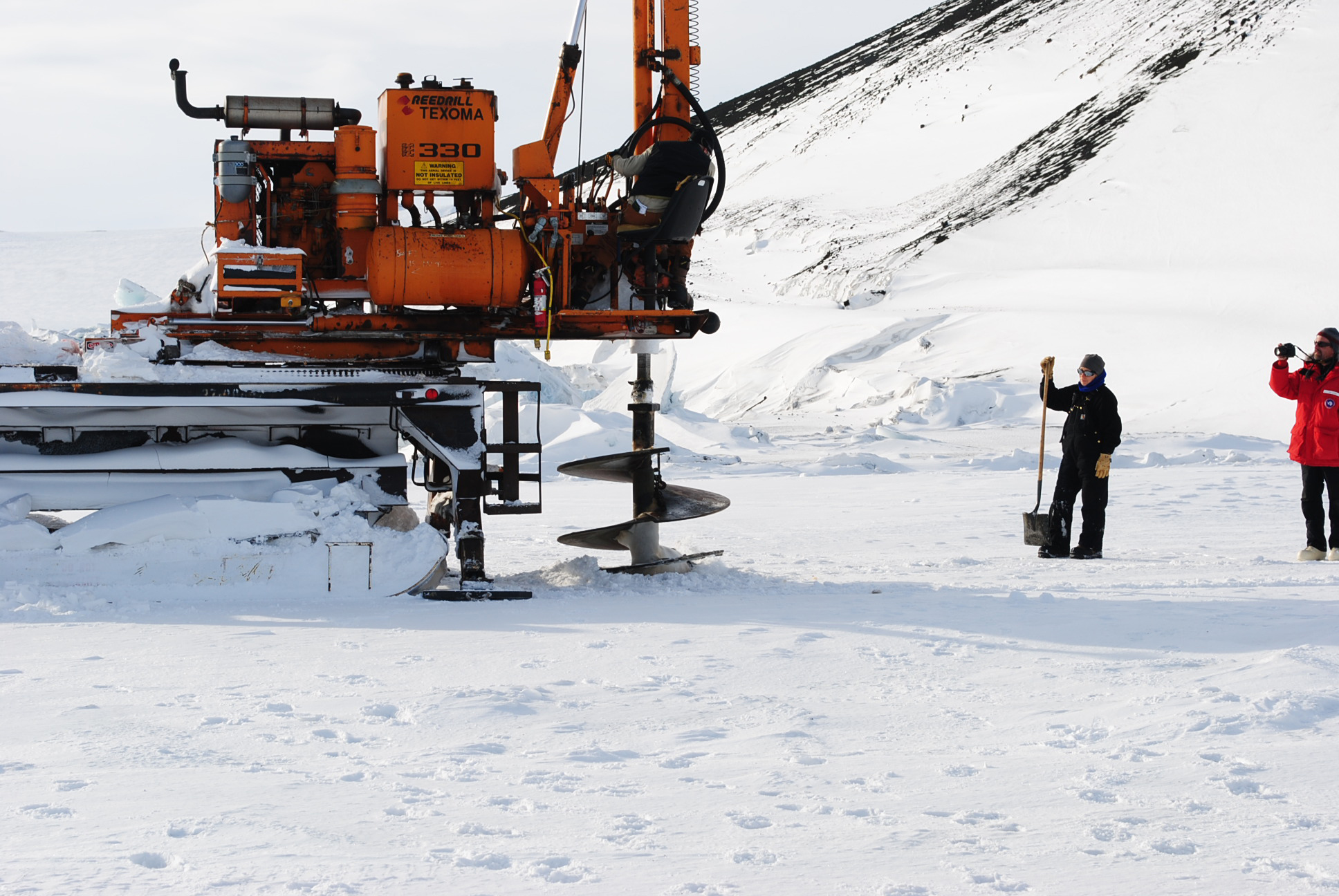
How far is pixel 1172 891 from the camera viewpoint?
9.69 feet

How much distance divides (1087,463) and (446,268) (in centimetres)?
432

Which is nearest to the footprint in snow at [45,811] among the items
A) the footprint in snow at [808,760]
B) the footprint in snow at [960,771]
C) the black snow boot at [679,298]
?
the footprint in snow at [808,760]

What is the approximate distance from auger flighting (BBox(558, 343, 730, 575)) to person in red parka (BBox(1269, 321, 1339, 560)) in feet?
11.8

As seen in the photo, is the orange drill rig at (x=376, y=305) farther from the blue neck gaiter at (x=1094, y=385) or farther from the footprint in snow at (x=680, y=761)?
the footprint in snow at (x=680, y=761)

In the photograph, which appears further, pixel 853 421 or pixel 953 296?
pixel 953 296

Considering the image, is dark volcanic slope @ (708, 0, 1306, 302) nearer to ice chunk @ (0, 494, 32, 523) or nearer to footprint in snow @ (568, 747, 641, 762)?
ice chunk @ (0, 494, 32, 523)

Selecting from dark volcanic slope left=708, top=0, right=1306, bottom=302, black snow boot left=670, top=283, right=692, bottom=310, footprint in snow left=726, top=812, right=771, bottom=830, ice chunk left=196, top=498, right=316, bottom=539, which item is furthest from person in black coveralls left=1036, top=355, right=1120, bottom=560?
dark volcanic slope left=708, top=0, right=1306, bottom=302

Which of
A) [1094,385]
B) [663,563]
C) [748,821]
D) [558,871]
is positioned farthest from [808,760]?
[1094,385]

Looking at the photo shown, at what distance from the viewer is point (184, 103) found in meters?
7.12

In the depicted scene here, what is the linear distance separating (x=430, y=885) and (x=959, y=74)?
71.3m

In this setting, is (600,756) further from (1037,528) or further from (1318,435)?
(1318,435)

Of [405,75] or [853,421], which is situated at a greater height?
[405,75]

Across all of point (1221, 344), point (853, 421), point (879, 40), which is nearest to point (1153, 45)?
point (879, 40)

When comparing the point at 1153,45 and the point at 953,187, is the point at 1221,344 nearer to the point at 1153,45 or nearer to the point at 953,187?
the point at 953,187
